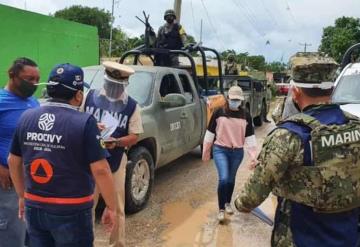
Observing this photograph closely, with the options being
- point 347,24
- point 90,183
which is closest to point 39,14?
point 90,183

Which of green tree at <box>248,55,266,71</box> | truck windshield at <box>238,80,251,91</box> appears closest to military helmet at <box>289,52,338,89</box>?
truck windshield at <box>238,80,251,91</box>

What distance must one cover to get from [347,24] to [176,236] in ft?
94.7

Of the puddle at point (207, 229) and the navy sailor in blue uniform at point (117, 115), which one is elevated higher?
the navy sailor in blue uniform at point (117, 115)

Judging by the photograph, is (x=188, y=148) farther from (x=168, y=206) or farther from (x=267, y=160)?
(x=267, y=160)

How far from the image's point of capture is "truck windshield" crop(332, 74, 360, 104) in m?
7.02

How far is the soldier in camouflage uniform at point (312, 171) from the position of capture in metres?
2.30

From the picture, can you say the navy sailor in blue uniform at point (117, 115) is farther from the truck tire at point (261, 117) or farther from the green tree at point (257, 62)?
the green tree at point (257, 62)

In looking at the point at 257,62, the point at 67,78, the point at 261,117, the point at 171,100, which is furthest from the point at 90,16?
the point at 67,78

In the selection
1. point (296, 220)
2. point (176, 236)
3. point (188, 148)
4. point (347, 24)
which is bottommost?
point (176, 236)

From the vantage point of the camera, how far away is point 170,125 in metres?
6.96

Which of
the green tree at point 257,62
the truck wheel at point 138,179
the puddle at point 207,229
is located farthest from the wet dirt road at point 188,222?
the green tree at point 257,62

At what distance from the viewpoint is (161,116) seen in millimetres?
6668

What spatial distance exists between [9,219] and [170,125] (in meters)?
3.61

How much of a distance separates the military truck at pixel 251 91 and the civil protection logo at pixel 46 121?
960 cm
